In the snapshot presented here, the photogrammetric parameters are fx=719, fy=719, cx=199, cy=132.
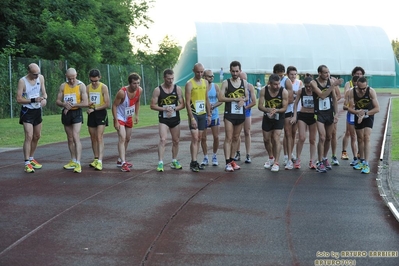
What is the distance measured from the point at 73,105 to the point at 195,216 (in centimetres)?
500

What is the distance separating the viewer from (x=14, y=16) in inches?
1460

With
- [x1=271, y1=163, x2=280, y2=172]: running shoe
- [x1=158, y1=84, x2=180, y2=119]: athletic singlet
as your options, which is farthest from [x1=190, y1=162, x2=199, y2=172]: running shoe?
[x1=271, y1=163, x2=280, y2=172]: running shoe

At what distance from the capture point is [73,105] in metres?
13.2

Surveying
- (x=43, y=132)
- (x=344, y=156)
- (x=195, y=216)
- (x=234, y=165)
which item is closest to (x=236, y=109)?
(x=234, y=165)

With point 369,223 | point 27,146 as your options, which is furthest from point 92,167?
point 369,223

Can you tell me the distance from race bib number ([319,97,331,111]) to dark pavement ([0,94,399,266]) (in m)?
1.21

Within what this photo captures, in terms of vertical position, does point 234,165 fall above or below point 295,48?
below

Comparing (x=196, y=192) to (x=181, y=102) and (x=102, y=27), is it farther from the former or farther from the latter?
(x=102, y=27)

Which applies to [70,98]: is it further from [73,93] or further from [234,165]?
[234,165]

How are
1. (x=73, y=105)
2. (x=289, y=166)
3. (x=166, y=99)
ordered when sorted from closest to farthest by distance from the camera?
(x=73, y=105)
(x=166, y=99)
(x=289, y=166)

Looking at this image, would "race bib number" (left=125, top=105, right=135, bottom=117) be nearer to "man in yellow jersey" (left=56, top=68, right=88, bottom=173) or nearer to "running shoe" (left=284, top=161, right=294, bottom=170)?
"man in yellow jersey" (left=56, top=68, right=88, bottom=173)

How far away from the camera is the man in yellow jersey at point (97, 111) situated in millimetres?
13414

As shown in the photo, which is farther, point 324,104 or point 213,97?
point 213,97

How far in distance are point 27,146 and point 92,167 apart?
1.37 metres
